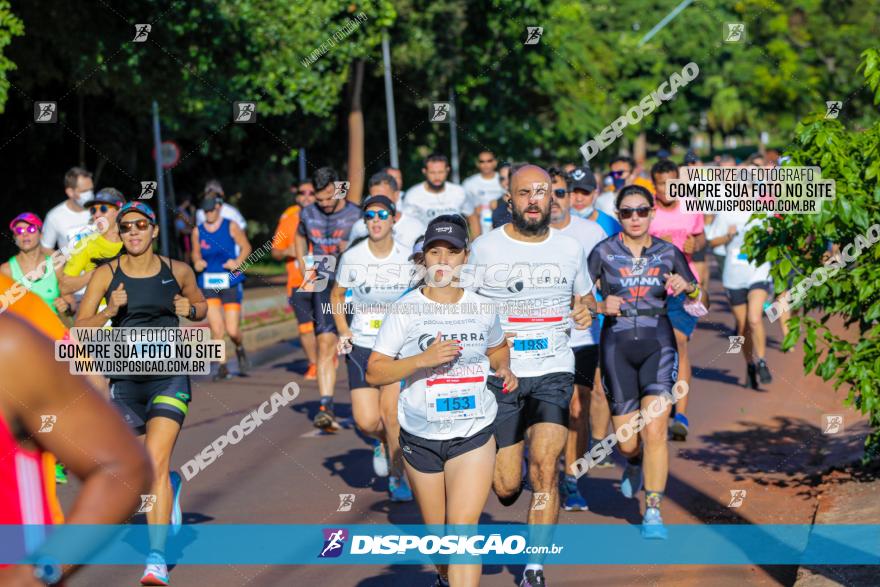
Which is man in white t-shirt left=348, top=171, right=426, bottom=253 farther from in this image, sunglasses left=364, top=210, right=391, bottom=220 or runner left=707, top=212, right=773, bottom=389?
runner left=707, top=212, right=773, bottom=389

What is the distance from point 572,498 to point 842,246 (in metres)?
2.33

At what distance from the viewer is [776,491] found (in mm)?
8977

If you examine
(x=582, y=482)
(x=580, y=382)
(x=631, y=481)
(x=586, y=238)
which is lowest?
(x=582, y=482)

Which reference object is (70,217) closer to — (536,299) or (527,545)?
(536,299)

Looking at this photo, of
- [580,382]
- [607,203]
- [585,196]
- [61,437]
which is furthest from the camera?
[607,203]

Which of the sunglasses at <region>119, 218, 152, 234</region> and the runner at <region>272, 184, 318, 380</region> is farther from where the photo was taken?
the runner at <region>272, 184, 318, 380</region>

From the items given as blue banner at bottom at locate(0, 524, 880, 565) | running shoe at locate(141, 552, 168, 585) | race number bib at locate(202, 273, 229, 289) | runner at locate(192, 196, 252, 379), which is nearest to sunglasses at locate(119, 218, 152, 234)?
blue banner at bottom at locate(0, 524, 880, 565)

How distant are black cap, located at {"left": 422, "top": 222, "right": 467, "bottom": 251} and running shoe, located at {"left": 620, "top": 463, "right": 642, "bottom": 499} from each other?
2992 mm

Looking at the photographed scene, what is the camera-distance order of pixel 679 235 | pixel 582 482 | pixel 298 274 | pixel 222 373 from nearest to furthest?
pixel 582 482 → pixel 679 235 → pixel 298 274 → pixel 222 373

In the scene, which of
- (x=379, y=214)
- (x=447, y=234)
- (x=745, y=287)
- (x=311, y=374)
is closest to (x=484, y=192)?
(x=311, y=374)

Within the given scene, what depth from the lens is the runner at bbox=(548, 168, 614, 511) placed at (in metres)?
8.67

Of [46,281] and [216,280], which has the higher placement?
[46,281]

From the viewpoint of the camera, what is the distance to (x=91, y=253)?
34.4 ft

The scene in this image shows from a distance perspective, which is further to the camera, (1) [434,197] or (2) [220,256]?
(2) [220,256]
